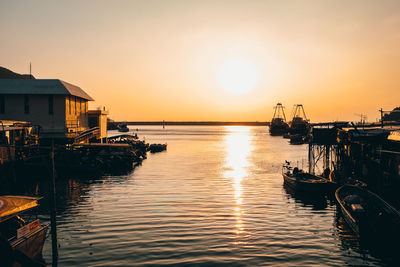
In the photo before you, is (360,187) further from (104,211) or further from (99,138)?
(99,138)

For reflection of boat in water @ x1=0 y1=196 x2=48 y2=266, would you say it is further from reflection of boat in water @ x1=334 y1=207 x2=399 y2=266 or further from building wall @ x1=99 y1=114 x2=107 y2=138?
building wall @ x1=99 y1=114 x2=107 y2=138

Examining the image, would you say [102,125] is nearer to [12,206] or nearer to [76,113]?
[76,113]

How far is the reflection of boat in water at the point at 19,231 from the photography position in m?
17.2

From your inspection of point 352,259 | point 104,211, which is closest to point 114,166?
point 104,211

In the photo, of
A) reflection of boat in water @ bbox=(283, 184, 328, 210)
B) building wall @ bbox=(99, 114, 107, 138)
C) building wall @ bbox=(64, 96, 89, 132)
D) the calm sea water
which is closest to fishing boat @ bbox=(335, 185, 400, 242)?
the calm sea water

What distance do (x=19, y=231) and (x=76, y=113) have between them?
46596mm

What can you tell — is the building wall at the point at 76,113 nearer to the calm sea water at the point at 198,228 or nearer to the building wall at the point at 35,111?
the building wall at the point at 35,111

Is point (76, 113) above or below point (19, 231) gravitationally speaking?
above

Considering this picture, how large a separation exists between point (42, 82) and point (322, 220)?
50.4 meters

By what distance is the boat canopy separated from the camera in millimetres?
17381

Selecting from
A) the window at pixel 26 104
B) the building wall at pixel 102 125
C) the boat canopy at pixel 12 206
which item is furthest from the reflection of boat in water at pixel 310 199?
the building wall at pixel 102 125

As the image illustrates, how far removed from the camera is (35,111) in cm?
5503

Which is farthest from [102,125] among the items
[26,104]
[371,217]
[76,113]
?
[371,217]

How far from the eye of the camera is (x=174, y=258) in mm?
19922
